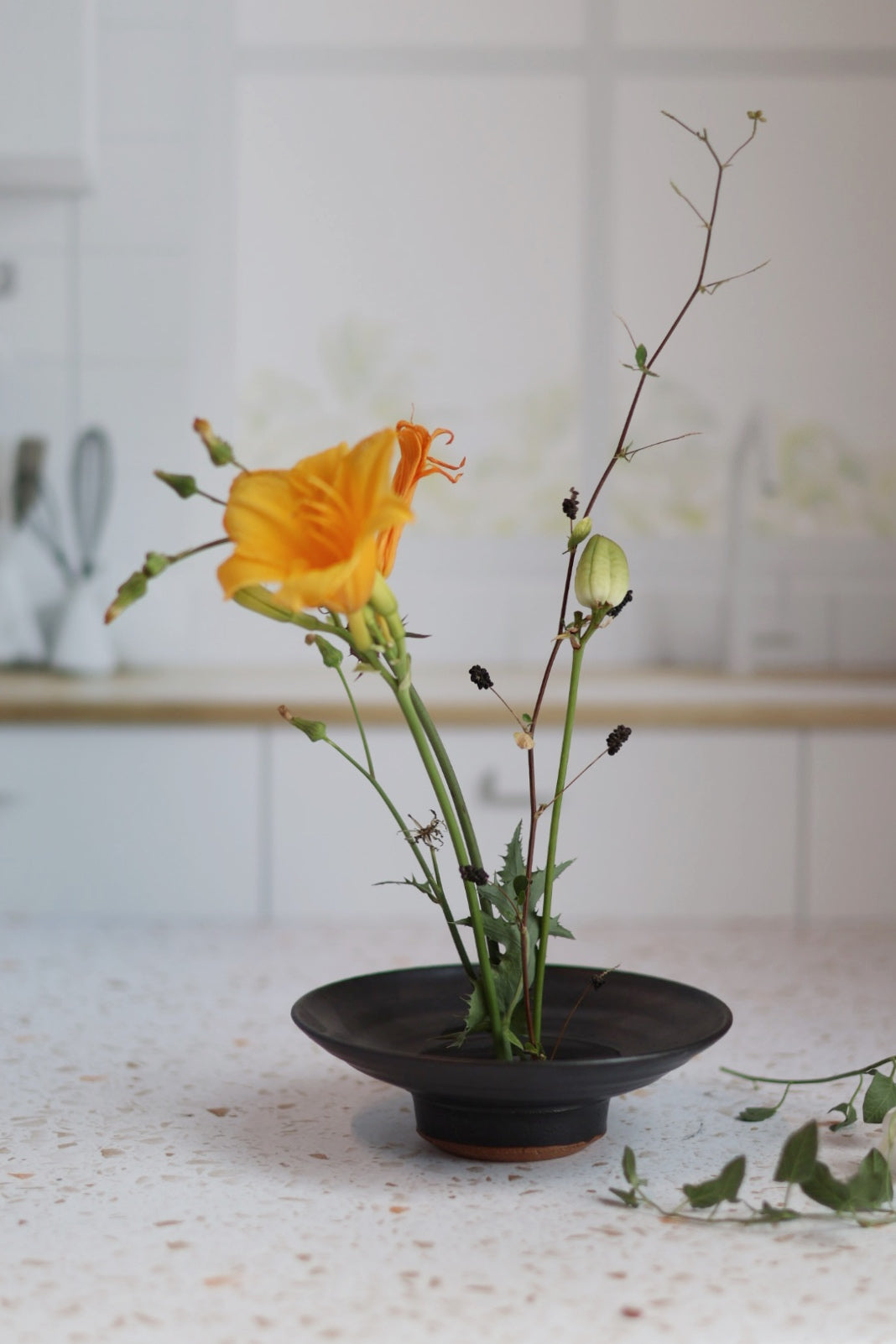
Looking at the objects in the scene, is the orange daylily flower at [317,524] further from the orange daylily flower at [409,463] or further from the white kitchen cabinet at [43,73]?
the white kitchen cabinet at [43,73]

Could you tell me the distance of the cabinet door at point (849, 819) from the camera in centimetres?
192

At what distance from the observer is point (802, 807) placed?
1.92 metres

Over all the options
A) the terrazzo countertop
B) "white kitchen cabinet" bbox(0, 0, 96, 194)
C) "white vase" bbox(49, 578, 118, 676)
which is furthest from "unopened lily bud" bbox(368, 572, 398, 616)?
"white kitchen cabinet" bbox(0, 0, 96, 194)

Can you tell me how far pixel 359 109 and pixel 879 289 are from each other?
1.03 m

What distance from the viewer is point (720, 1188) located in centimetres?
59

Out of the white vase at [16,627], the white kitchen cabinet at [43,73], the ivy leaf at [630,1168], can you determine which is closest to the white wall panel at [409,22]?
the white kitchen cabinet at [43,73]

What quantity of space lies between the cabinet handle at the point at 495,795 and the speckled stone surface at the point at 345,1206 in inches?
32.3

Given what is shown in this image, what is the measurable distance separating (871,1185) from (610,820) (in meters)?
1.30

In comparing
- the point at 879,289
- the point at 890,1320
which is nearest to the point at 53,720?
the point at 890,1320

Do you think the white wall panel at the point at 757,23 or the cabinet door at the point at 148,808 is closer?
the cabinet door at the point at 148,808

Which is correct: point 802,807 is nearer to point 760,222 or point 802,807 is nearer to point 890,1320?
point 760,222

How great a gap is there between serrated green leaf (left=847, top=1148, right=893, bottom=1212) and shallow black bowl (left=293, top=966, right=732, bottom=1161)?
0.09 m

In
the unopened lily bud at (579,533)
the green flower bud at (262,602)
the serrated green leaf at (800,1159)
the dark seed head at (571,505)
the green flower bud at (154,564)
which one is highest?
the dark seed head at (571,505)

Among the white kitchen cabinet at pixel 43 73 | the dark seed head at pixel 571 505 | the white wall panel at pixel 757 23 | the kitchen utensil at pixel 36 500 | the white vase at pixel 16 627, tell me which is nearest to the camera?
the dark seed head at pixel 571 505
